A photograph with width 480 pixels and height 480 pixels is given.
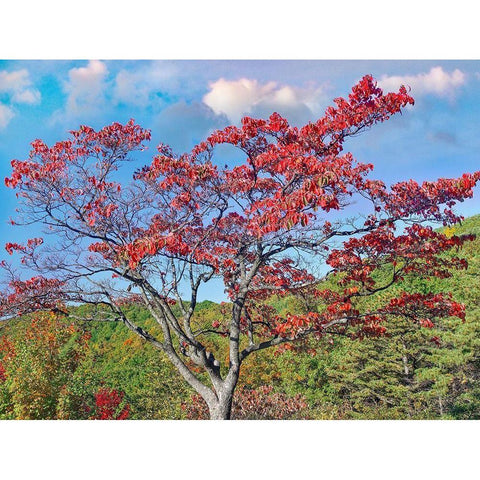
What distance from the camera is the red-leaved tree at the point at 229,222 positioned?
11.1 ft

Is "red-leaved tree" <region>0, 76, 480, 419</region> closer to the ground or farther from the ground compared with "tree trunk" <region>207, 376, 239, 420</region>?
farther from the ground

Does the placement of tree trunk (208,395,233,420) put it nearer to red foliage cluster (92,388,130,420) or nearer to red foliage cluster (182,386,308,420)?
red foliage cluster (182,386,308,420)

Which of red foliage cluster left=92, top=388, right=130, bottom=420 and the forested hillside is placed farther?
red foliage cluster left=92, top=388, right=130, bottom=420

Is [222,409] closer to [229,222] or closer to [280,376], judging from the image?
[229,222]

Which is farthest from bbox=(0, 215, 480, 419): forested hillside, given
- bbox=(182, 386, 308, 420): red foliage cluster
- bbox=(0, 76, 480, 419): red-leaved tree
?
bbox=(0, 76, 480, 419): red-leaved tree

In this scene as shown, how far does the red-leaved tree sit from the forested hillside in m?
0.57

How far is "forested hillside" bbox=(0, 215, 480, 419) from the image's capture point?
4.64 metres

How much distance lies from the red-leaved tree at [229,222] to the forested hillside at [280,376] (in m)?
0.57

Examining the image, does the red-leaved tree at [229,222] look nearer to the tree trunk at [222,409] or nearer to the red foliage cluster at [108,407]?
the tree trunk at [222,409]

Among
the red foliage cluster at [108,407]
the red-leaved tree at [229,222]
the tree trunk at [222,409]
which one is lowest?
the red foliage cluster at [108,407]

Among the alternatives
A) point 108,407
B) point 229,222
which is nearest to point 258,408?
point 229,222

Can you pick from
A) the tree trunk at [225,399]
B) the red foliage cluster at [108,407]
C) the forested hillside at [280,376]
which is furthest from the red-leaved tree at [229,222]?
the red foliage cluster at [108,407]
